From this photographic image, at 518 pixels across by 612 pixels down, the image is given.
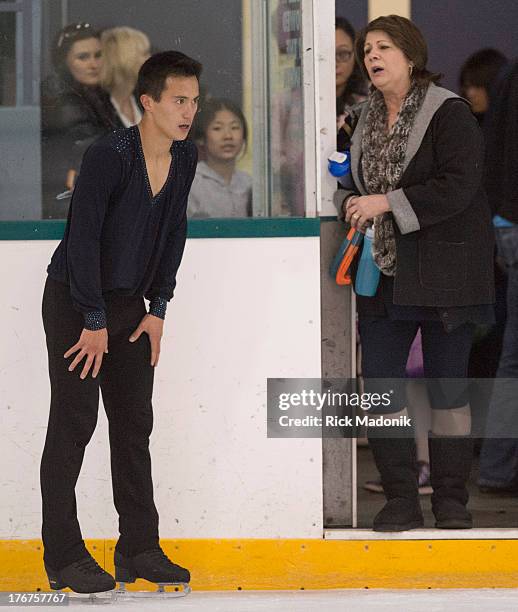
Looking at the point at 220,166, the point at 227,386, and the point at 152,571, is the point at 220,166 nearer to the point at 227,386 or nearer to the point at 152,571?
the point at 227,386

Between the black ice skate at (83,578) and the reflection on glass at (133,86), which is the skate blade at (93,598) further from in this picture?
the reflection on glass at (133,86)

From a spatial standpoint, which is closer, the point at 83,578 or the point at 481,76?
the point at 83,578

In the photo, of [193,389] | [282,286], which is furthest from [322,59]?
[193,389]

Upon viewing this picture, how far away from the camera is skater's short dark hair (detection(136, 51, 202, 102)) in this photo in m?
4.25

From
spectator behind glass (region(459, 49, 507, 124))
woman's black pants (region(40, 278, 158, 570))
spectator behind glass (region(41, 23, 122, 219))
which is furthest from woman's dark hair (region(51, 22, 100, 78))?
spectator behind glass (region(459, 49, 507, 124))

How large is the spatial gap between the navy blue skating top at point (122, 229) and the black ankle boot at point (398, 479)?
925mm

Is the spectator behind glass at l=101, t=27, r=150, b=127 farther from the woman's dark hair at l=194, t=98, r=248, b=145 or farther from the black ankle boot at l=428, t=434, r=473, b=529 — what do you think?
the black ankle boot at l=428, t=434, r=473, b=529

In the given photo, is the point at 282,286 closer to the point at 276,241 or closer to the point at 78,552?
the point at 276,241

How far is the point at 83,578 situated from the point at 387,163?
64.1 inches

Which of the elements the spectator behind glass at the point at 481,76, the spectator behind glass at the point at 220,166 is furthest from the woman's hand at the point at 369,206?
the spectator behind glass at the point at 481,76

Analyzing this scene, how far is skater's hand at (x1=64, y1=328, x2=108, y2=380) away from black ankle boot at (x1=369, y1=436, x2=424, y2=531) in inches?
41.0

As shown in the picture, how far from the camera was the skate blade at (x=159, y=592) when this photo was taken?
4391mm

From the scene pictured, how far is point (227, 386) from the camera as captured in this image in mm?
4590

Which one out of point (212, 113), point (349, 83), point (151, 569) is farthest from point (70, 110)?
point (151, 569)
